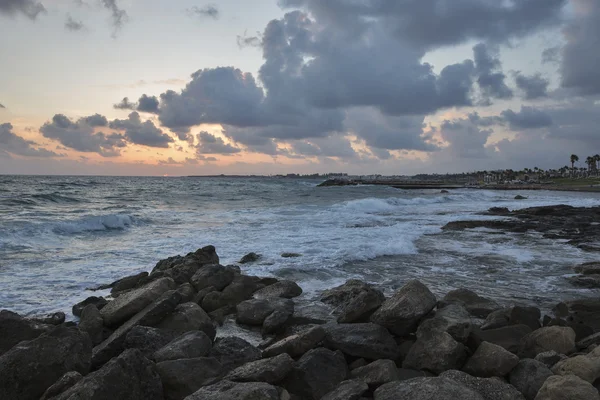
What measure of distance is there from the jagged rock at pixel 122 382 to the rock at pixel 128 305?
9.03 feet

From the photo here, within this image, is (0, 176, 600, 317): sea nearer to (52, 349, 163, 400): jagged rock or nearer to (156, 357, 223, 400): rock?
(156, 357, 223, 400): rock

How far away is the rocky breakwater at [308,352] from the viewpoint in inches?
171

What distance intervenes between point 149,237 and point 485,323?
1597 centimetres

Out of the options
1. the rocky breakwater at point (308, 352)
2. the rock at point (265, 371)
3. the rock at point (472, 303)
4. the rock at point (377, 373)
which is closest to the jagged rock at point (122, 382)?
the rocky breakwater at point (308, 352)

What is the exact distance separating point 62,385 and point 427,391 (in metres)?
3.92

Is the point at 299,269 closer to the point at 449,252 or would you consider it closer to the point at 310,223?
the point at 449,252

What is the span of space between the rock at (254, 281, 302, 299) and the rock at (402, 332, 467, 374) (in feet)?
13.4

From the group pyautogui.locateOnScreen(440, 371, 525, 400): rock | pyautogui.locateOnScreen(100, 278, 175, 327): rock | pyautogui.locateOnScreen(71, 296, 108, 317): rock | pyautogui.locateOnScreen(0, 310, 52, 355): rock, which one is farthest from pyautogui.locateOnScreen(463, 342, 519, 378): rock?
pyautogui.locateOnScreen(71, 296, 108, 317): rock

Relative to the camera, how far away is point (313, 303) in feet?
29.3

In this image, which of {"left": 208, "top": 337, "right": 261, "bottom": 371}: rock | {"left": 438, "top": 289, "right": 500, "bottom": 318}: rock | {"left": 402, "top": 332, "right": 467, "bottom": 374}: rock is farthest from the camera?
{"left": 438, "top": 289, "right": 500, "bottom": 318}: rock

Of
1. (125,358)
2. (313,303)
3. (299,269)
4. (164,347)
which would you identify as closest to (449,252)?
(299,269)

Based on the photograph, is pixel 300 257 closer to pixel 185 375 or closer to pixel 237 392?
pixel 185 375

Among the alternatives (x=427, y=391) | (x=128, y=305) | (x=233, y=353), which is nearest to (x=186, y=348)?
(x=233, y=353)

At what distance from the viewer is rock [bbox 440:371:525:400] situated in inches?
171
